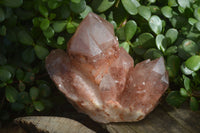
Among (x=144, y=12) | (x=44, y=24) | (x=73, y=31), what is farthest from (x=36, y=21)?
(x=144, y=12)

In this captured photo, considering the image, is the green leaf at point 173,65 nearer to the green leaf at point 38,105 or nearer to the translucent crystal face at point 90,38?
the translucent crystal face at point 90,38

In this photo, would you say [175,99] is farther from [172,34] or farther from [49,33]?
[49,33]

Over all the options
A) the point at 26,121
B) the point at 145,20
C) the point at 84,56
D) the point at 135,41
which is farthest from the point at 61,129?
the point at 145,20

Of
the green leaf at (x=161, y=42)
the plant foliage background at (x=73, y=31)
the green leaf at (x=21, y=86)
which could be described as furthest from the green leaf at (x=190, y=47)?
the green leaf at (x=21, y=86)

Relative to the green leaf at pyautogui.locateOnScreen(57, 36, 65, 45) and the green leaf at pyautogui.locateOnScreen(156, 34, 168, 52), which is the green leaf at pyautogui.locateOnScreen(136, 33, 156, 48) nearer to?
the green leaf at pyautogui.locateOnScreen(156, 34, 168, 52)

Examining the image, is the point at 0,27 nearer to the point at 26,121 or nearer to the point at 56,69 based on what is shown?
the point at 56,69

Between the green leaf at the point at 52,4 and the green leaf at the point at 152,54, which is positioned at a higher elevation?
the green leaf at the point at 52,4

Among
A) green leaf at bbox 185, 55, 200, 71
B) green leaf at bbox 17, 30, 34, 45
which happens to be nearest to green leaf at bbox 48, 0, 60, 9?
green leaf at bbox 17, 30, 34, 45
